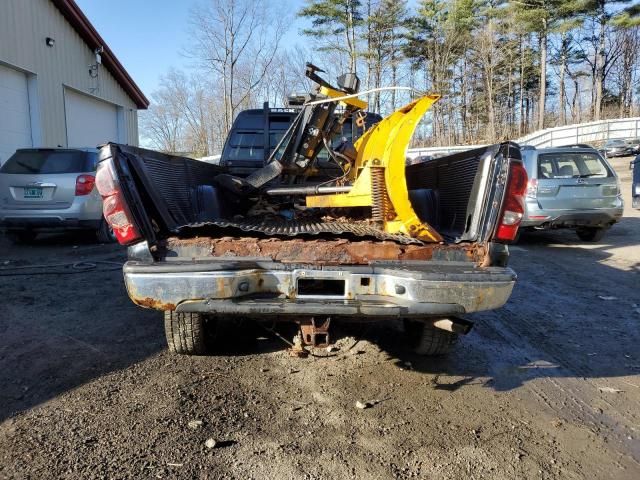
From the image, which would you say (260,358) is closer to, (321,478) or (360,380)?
(360,380)

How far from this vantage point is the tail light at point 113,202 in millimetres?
2975

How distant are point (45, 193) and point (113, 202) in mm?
6671

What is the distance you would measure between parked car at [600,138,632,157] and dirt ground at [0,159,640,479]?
26.6 meters

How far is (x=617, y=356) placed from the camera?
411 cm

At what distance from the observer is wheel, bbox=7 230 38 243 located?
9384 mm

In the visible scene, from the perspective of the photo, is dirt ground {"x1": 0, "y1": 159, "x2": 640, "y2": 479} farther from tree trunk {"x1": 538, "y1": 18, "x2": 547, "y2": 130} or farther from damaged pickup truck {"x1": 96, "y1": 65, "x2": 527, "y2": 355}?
tree trunk {"x1": 538, "y1": 18, "x2": 547, "y2": 130}

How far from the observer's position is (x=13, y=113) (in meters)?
12.8

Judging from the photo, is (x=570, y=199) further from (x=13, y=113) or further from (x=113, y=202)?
(x=13, y=113)

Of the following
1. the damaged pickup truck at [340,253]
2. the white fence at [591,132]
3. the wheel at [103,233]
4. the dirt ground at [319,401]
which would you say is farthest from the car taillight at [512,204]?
the white fence at [591,132]

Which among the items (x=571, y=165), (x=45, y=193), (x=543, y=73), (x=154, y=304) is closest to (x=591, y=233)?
(x=571, y=165)

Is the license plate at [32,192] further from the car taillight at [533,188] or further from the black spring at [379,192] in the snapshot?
the car taillight at [533,188]

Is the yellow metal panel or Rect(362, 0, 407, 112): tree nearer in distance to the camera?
the yellow metal panel

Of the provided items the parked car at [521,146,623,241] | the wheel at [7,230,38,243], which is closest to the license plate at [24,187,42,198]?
the wheel at [7,230,38,243]

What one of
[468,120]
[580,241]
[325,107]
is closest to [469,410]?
[325,107]
